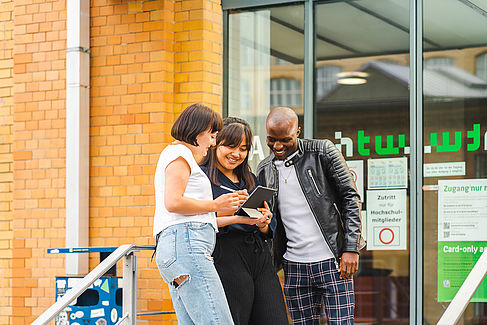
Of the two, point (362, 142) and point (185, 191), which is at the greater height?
point (362, 142)

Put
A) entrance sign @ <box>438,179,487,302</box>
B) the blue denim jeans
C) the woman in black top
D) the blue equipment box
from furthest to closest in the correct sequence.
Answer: entrance sign @ <box>438,179,487,302</box>
the blue equipment box
the woman in black top
the blue denim jeans

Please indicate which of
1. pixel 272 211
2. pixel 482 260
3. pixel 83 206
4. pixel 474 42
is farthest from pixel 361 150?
pixel 482 260

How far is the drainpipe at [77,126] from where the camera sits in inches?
270

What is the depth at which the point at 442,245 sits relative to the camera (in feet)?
20.4

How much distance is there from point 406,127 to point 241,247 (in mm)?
2457

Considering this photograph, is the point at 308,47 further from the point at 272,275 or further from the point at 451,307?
the point at 451,307

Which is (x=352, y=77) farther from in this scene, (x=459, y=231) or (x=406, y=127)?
(x=459, y=231)

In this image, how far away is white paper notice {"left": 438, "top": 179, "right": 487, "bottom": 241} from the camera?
6.10 metres

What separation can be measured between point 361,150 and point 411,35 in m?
1.02

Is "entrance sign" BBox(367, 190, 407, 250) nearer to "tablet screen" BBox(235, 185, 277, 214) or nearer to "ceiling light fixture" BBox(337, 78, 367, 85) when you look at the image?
"ceiling light fixture" BBox(337, 78, 367, 85)

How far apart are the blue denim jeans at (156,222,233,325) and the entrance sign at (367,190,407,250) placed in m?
2.74

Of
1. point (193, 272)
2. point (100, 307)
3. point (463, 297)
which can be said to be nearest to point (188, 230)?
point (193, 272)

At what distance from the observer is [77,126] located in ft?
22.5

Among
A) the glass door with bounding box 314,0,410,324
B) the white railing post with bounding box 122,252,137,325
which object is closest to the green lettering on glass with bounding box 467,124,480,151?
the glass door with bounding box 314,0,410,324
